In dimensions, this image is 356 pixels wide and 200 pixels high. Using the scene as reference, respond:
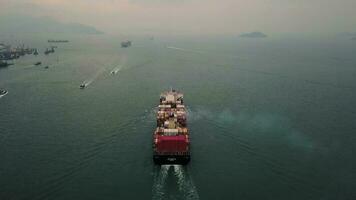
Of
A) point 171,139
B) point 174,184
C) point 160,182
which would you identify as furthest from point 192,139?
point 174,184

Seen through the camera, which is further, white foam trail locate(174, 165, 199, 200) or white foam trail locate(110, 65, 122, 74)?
white foam trail locate(110, 65, 122, 74)

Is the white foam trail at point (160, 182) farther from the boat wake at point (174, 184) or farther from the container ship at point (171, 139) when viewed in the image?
the container ship at point (171, 139)

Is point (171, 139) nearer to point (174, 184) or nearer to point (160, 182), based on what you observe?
point (160, 182)

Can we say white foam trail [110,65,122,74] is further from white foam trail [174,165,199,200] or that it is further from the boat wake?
white foam trail [174,165,199,200]

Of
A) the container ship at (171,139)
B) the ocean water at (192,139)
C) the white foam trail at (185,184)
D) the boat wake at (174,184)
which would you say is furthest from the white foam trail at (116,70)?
the white foam trail at (185,184)

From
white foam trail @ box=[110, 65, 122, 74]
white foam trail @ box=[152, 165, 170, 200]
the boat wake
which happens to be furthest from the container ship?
white foam trail @ box=[110, 65, 122, 74]

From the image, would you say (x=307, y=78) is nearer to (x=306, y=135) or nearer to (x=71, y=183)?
(x=306, y=135)
